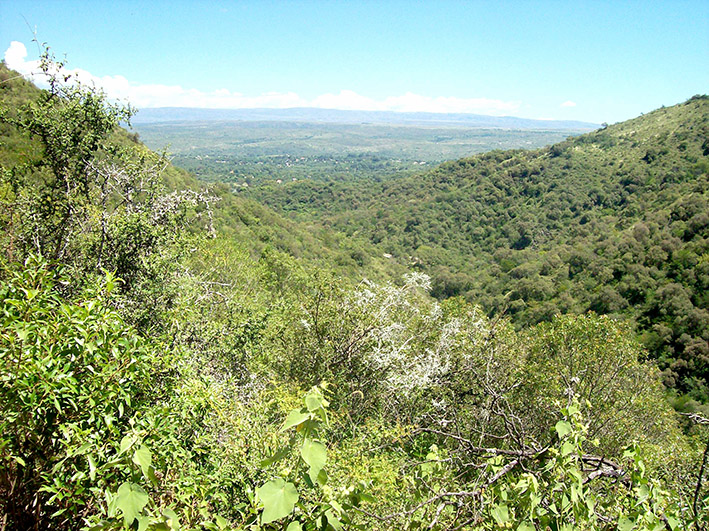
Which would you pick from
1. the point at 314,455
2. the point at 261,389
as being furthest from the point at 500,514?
the point at 261,389

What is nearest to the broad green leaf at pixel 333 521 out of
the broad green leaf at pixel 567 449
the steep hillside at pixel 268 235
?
the broad green leaf at pixel 567 449

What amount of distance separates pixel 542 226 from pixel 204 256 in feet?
Answer: 274

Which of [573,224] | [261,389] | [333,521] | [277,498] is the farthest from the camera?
[573,224]

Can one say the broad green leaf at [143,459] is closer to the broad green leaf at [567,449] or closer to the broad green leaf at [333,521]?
the broad green leaf at [333,521]

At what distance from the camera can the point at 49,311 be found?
10.6 ft

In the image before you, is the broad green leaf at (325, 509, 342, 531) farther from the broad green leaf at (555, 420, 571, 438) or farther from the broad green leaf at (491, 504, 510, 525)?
the broad green leaf at (555, 420, 571, 438)

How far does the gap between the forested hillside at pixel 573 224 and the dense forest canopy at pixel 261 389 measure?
417 centimetres

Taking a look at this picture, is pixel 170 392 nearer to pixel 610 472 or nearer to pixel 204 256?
pixel 610 472

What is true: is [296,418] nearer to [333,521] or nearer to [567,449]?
[333,521]

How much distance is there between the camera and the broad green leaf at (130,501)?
1775 millimetres

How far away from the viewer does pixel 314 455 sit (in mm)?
1686

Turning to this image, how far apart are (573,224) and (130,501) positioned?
9169 centimetres

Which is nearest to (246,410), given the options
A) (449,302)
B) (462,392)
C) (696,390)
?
(462,392)

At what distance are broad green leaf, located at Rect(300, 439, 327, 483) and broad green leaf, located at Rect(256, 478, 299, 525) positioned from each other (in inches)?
4.2
